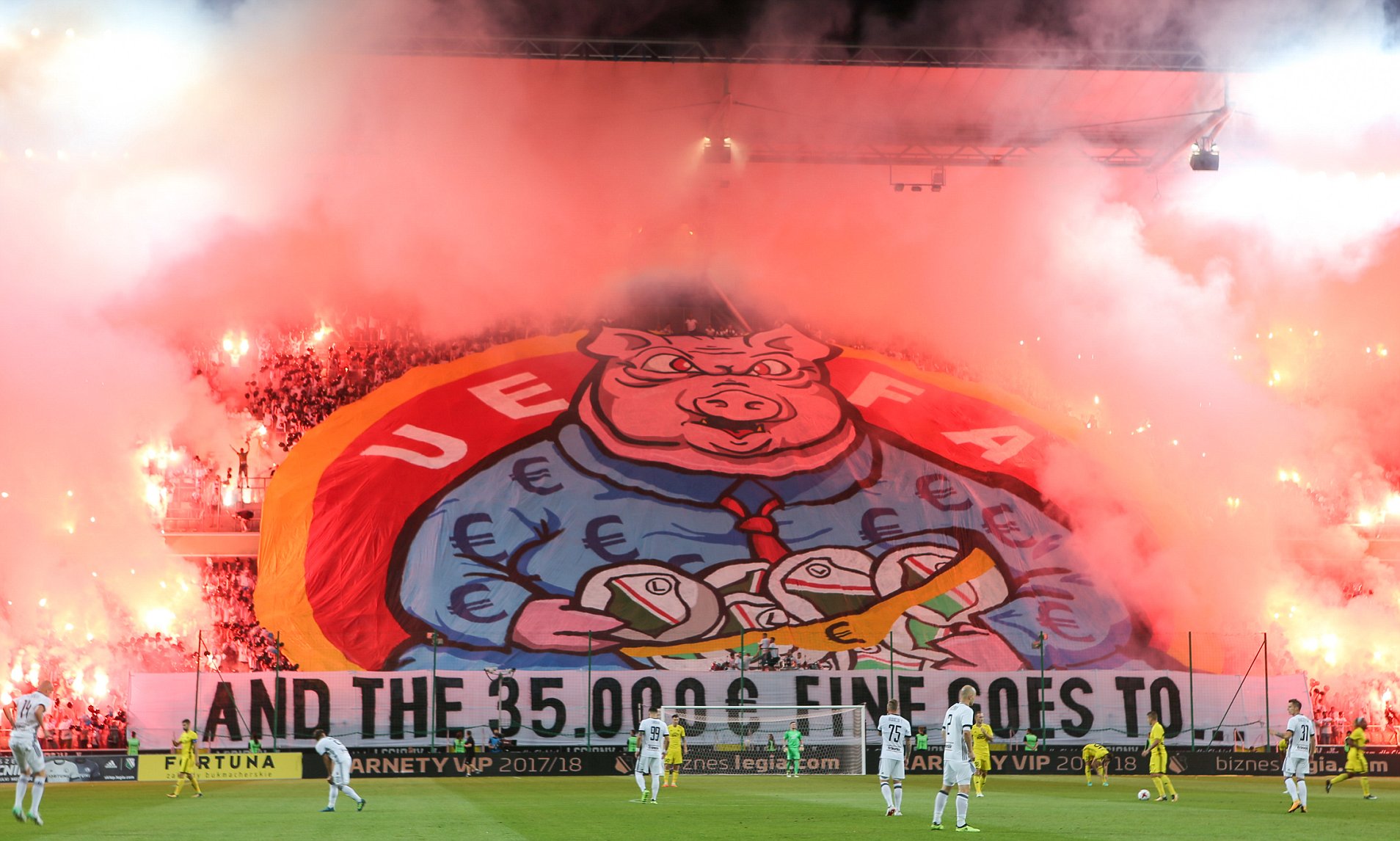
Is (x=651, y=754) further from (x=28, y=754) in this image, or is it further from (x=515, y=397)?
(x=515, y=397)

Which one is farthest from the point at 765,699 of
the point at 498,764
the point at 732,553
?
the point at 498,764

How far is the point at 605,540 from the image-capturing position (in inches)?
1556

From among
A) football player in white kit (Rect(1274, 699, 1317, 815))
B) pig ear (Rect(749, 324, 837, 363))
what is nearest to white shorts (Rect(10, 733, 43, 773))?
football player in white kit (Rect(1274, 699, 1317, 815))

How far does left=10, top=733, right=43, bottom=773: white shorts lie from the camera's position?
17.5m

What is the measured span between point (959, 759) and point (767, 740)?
1834 centimetres

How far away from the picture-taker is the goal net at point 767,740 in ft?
112

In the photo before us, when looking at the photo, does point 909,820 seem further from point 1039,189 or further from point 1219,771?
point 1039,189

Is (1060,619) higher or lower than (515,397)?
lower

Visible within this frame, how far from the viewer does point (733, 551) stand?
39469 mm

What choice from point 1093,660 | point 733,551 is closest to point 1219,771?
point 1093,660

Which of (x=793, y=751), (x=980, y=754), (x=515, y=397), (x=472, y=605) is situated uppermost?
(x=515, y=397)

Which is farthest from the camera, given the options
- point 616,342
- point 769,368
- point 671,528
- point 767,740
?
point 616,342

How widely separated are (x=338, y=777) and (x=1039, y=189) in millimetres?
32316

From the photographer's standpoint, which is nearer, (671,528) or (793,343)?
(671,528)
